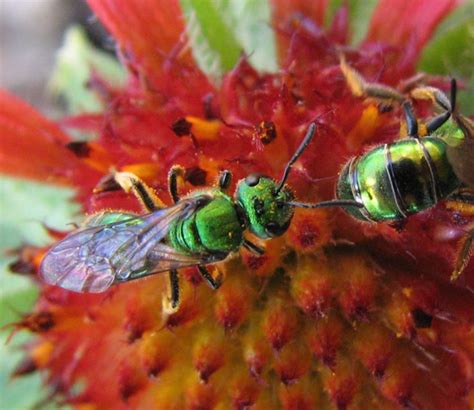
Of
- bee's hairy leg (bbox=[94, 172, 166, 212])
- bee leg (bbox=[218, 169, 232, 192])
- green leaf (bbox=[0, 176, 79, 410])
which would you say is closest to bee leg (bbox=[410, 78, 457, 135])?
bee leg (bbox=[218, 169, 232, 192])

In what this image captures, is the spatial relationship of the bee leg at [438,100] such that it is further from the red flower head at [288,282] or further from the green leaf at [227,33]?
the green leaf at [227,33]

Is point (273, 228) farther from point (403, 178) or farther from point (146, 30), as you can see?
point (146, 30)

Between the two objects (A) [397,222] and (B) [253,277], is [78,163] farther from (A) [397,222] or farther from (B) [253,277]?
(A) [397,222]

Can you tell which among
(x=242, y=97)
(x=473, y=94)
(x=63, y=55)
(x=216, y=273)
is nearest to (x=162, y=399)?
(x=216, y=273)

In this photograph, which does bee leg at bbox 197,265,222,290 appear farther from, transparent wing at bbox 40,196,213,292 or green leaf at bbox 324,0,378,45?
green leaf at bbox 324,0,378,45

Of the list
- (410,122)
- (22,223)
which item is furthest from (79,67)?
(410,122)

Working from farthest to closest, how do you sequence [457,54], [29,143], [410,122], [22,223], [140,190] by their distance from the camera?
[22,223] → [29,143] → [457,54] → [140,190] → [410,122]
